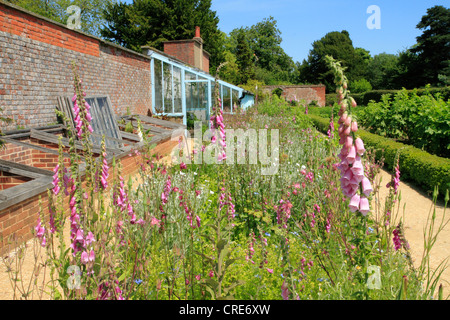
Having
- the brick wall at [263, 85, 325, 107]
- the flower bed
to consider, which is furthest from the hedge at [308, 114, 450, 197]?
the brick wall at [263, 85, 325, 107]

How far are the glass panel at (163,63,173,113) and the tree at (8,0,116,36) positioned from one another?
23.7 m

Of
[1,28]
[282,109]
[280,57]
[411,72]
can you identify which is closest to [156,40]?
[282,109]

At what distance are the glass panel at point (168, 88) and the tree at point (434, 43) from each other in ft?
94.7

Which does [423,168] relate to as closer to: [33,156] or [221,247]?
[221,247]

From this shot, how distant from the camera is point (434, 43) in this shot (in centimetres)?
3422

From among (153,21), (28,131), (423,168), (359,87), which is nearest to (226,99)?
(153,21)

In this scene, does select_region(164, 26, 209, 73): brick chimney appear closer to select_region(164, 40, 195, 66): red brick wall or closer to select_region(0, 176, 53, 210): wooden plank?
select_region(164, 40, 195, 66): red brick wall

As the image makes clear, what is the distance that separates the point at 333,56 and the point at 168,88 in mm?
44139

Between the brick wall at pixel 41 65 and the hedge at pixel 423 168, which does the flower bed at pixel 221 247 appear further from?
the brick wall at pixel 41 65

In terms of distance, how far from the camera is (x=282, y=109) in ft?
40.5

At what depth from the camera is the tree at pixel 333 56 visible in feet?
170

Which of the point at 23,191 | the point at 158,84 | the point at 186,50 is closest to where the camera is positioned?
the point at 23,191
